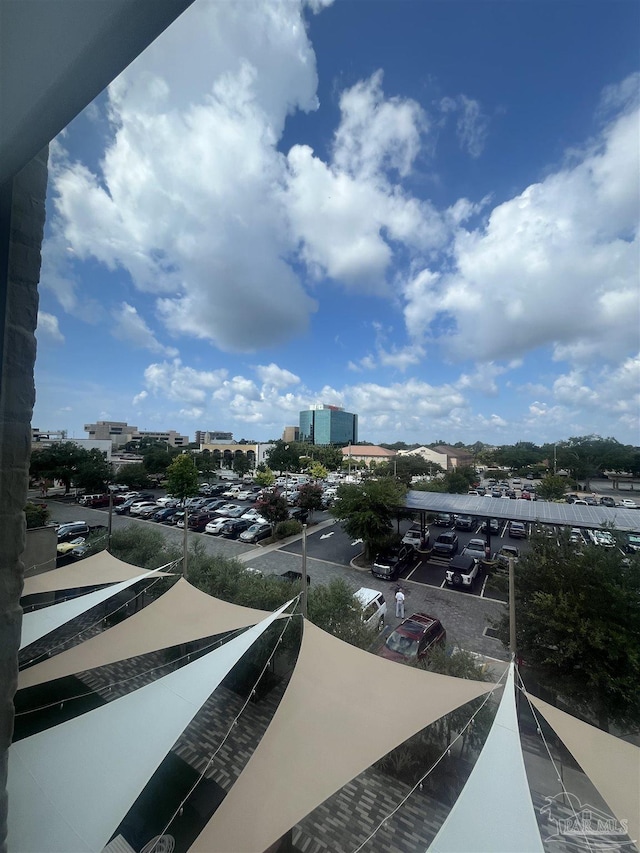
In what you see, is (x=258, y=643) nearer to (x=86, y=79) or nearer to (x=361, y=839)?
(x=361, y=839)

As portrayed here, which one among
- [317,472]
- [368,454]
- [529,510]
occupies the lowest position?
[317,472]

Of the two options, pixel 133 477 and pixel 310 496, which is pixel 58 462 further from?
pixel 310 496

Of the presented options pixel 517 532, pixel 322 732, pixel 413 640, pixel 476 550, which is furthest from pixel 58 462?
pixel 517 532

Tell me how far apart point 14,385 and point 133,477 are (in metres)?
29.1

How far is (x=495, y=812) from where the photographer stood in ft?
8.43

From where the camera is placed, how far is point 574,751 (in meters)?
3.05

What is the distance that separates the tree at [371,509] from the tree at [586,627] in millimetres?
5752

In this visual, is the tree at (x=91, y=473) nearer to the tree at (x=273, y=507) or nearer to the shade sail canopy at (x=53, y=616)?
the tree at (x=273, y=507)

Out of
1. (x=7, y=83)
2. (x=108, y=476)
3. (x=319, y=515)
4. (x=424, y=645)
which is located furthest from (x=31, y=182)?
(x=108, y=476)

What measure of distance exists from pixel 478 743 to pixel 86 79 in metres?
6.63

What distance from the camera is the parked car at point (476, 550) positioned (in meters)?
Answer: 11.8

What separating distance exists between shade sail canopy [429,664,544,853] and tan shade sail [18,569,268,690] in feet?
10.5

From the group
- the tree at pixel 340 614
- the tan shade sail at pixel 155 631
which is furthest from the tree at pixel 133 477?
the tree at pixel 340 614

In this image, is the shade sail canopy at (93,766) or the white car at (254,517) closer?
the shade sail canopy at (93,766)
